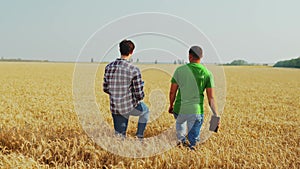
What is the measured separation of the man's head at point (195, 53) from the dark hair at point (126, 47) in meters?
0.98

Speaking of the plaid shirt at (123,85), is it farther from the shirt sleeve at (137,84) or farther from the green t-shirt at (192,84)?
the green t-shirt at (192,84)

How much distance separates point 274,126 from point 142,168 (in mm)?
4712

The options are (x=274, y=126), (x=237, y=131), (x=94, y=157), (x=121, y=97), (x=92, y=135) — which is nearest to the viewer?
(x=94, y=157)

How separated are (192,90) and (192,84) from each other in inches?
3.9

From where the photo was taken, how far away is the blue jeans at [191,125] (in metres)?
4.91

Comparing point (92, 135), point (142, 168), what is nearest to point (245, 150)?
point (142, 168)

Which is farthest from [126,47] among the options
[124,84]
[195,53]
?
[195,53]

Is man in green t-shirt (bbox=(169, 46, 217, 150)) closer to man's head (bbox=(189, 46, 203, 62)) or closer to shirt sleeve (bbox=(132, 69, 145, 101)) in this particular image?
man's head (bbox=(189, 46, 203, 62))

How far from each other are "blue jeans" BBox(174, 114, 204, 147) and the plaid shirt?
0.86m

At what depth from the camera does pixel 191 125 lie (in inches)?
198

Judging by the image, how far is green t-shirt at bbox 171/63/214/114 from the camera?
4.74m

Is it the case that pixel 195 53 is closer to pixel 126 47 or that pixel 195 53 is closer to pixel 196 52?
pixel 196 52

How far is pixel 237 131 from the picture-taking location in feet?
21.8

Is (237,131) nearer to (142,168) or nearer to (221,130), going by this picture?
(221,130)
